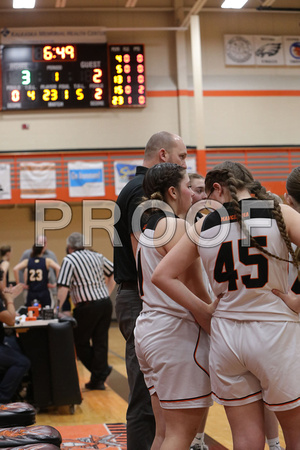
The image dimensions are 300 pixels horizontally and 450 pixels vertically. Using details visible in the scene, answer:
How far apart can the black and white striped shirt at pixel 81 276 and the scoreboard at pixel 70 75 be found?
6.39 m

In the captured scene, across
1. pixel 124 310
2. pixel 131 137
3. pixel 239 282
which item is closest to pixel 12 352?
pixel 124 310

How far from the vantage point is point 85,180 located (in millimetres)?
13016

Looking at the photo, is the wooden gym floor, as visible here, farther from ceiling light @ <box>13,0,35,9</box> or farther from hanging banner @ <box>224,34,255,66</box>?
hanging banner @ <box>224,34,255,66</box>

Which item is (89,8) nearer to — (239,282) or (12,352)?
(12,352)

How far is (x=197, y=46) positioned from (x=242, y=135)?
2.42 meters

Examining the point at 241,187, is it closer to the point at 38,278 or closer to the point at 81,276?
the point at 81,276

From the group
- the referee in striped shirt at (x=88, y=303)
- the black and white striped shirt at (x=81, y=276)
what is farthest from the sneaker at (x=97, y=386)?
the black and white striped shirt at (x=81, y=276)

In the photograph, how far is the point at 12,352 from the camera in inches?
234

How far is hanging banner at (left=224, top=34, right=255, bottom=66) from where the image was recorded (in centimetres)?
1413

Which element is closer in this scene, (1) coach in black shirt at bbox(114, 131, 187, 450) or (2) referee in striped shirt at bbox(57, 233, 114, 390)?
(1) coach in black shirt at bbox(114, 131, 187, 450)

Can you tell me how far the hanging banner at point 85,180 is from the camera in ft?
42.5

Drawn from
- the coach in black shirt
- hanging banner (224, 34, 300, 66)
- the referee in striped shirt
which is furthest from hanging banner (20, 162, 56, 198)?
the coach in black shirt

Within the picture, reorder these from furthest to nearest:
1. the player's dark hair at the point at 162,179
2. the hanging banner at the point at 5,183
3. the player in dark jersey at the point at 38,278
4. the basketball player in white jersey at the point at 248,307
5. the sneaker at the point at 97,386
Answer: the hanging banner at the point at 5,183
the player in dark jersey at the point at 38,278
the sneaker at the point at 97,386
the player's dark hair at the point at 162,179
the basketball player in white jersey at the point at 248,307

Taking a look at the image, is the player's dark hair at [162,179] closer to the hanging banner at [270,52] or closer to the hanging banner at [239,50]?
the hanging banner at [239,50]
